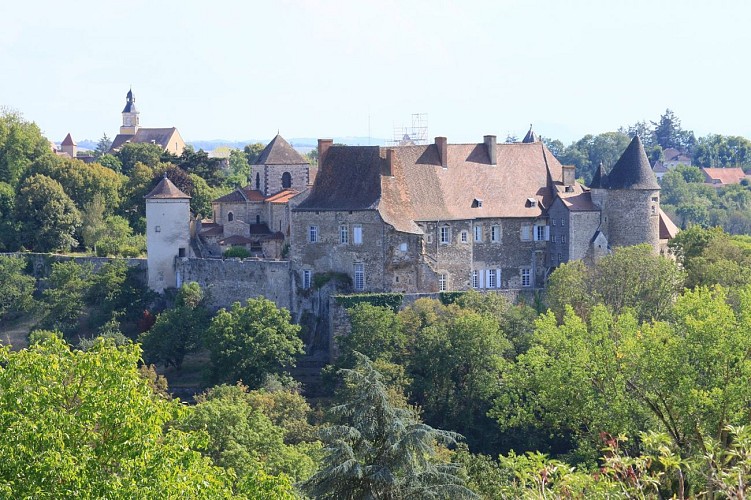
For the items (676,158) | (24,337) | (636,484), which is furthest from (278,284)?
(676,158)

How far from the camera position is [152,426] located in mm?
23062

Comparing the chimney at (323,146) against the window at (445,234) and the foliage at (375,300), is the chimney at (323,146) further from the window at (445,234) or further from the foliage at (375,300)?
the foliage at (375,300)

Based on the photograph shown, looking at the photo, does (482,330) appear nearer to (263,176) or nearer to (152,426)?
(263,176)

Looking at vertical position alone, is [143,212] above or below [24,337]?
above

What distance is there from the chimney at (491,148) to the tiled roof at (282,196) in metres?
8.77

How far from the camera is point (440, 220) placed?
5462 cm

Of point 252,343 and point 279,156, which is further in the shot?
point 279,156

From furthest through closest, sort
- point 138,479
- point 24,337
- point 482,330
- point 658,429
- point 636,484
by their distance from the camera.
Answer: point 24,337 → point 482,330 → point 658,429 → point 138,479 → point 636,484

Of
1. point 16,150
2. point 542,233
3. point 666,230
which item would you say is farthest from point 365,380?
point 16,150

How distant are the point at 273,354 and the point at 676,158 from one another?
11574 centimetres

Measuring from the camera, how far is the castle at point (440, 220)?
175 feet

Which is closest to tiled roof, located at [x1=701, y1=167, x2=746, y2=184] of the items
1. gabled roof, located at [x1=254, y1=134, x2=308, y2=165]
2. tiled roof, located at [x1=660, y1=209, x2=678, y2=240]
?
tiled roof, located at [x1=660, y1=209, x2=678, y2=240]

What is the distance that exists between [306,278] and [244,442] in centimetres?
1589

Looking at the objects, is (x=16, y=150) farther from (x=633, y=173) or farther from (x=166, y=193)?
(x=633, y=173)
